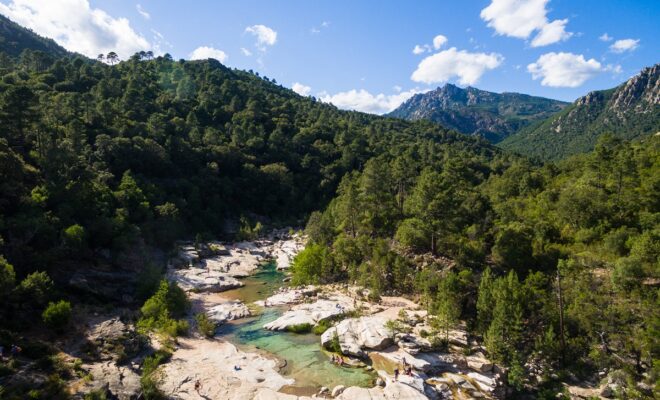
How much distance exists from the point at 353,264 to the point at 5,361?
42981 millimetres

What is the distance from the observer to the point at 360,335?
39.2 m

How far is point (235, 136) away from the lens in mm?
128625

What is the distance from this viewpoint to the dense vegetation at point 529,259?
112ft

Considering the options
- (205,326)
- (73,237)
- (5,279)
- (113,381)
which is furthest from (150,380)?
(73,237)

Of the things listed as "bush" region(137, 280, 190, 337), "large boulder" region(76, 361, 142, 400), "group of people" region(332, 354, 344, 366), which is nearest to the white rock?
"group of people" region(332, 354, 344, 366)

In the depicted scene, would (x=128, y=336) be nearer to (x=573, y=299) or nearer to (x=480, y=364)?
(x=480, y=364)

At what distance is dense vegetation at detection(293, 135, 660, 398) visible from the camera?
112 ft

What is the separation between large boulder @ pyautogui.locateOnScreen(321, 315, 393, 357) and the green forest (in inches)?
264

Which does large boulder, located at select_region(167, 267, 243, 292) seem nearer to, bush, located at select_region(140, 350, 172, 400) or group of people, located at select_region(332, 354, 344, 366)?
bush, located at select_region(140, 350, 172, 400)

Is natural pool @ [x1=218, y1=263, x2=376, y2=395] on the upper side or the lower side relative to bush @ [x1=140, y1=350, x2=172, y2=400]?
lower

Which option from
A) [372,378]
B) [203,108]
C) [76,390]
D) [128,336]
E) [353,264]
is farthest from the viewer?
[203,108]

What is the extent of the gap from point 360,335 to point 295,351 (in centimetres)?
729

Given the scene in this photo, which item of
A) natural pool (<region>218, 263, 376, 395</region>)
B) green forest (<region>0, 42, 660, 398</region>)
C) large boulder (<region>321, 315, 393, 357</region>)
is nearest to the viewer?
natural pool (<region>218, 263, 376, 395</region>)

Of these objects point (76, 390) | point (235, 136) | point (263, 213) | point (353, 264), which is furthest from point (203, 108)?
point (76, 390)
